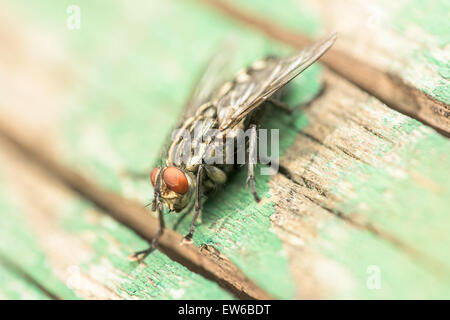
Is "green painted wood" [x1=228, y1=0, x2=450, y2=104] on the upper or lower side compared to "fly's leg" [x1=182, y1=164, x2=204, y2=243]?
upper

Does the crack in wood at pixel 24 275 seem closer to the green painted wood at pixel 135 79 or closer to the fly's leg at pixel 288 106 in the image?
the green painted wood at pixel 135 79

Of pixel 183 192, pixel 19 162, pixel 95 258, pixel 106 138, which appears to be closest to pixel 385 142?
pixel 183 192

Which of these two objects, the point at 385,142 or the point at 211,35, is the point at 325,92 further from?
the point at 211,35

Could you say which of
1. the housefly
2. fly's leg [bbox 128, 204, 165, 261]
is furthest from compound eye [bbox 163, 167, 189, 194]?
fly's leg [bbox 128, 204, 165, 261]

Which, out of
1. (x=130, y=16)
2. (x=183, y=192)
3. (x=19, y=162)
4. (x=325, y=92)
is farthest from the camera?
(x=130, y=16)

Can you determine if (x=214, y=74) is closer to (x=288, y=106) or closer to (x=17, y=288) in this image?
(x=288, y=106)

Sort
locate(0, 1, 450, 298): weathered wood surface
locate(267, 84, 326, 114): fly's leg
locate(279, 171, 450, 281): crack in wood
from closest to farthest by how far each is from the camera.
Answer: locate(279, 171, 450, 281): crack in wood
locate(0, 1, 450, 298): weathered wood surface
locate(267, 84, 326, 114): fly's leg

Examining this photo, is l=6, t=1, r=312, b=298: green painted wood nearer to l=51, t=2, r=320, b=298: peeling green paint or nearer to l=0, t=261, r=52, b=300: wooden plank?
l=51, t=2, r=320, b=298: peeling green paint

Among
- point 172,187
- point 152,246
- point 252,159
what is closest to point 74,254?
point 152,246
